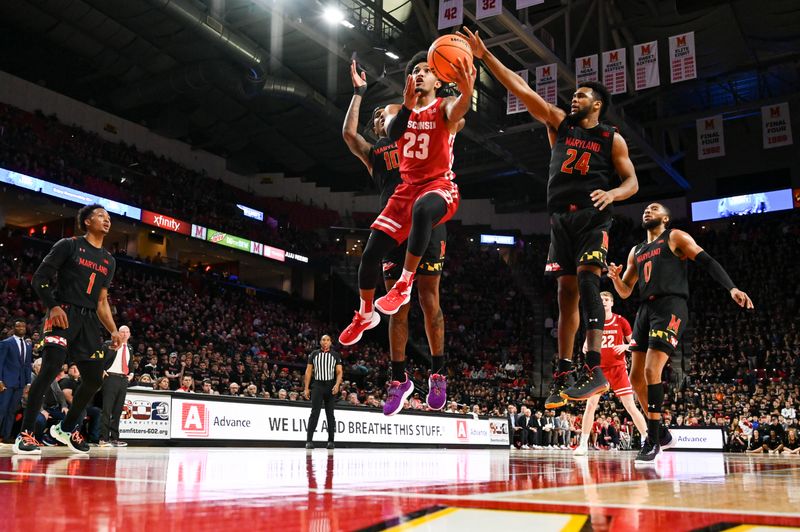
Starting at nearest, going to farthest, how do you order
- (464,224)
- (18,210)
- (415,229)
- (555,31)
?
(415,229) → (555,31) → (18,210) → (464,224)

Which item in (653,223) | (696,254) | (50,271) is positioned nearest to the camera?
(50,271)

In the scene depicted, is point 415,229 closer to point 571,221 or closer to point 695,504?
point 571,221

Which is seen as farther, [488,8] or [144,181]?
[144,181]

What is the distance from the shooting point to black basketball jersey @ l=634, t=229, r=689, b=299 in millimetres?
6809

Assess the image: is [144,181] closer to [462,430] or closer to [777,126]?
[462,430]

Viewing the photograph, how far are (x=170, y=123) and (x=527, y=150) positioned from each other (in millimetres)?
14695

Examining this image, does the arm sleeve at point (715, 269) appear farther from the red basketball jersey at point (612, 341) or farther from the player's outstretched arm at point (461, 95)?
the red basketball jersey at point (612, 341)

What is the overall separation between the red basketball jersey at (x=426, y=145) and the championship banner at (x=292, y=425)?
22.6ft

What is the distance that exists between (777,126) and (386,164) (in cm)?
1996

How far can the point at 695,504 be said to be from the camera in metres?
2.61

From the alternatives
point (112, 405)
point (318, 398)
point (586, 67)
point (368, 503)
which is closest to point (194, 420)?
point (112, 405)

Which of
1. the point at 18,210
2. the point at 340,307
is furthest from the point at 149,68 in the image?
the point at 340,307

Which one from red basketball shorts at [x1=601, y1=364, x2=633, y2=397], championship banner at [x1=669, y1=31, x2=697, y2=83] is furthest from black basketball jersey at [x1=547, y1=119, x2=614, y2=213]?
championship banner at [x1=669, y1=31, x2=697, y2=83]

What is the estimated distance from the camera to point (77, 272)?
20.4ft
